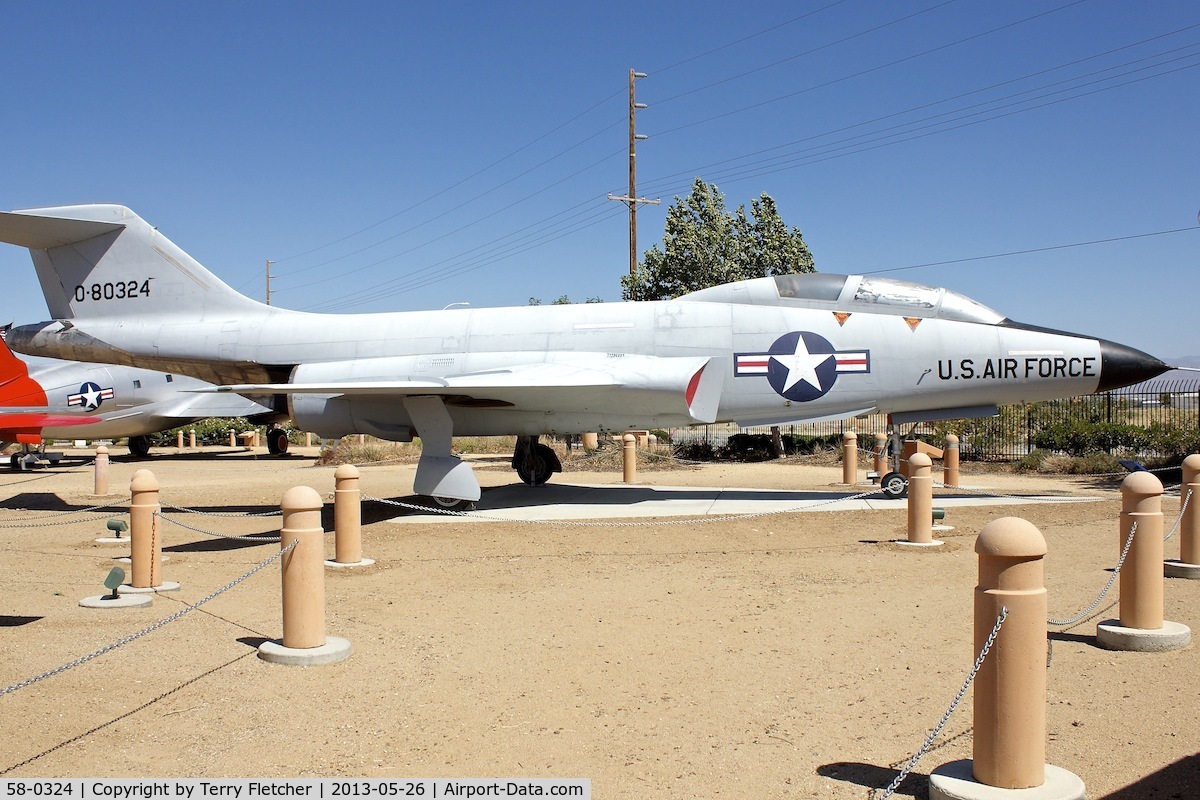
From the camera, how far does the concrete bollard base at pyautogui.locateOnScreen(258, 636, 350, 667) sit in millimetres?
5602

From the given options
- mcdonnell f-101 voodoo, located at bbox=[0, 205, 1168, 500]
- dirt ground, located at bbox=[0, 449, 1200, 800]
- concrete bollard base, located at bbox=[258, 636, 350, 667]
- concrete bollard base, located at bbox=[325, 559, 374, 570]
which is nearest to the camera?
dirt ground, located at bbox=[0, 449, 1200, 800]

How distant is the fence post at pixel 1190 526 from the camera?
7734mm

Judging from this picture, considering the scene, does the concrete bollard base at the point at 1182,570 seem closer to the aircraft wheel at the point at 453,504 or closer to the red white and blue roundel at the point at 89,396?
the aircraft wheel at the point at 453,504

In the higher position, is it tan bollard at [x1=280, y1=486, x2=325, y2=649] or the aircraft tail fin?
the aircraft tail fin

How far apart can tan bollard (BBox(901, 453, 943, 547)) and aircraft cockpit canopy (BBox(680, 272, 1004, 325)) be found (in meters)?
4.07

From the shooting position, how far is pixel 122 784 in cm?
379

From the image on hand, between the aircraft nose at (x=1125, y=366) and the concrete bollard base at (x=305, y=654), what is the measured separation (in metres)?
11.0

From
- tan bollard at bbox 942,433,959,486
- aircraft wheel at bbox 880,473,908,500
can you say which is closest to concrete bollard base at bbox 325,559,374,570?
aircraft wheel at bbox 880,473,908,500

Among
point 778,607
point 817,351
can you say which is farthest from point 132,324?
point 778,607

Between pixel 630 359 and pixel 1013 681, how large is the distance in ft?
33.0

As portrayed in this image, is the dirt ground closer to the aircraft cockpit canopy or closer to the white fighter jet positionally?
the aircraft cockpit canopy

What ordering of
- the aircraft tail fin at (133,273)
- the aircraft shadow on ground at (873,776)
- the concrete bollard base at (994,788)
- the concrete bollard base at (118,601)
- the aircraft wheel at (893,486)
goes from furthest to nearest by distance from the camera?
the aircraft tail fin at (133,273) < the aircraft wheel at (893,486) < the concrete bollard base at (118,601) < the aircraft shadow on ground at (873,776) < the concrete bollard base at (994,788)

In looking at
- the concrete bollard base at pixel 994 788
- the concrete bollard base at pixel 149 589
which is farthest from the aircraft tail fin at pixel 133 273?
the concrete bollard base at pixel 994 788

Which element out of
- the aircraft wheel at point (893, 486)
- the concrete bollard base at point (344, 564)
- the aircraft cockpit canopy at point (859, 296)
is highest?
the aircraft cockpit canopy at point (859, 296)
